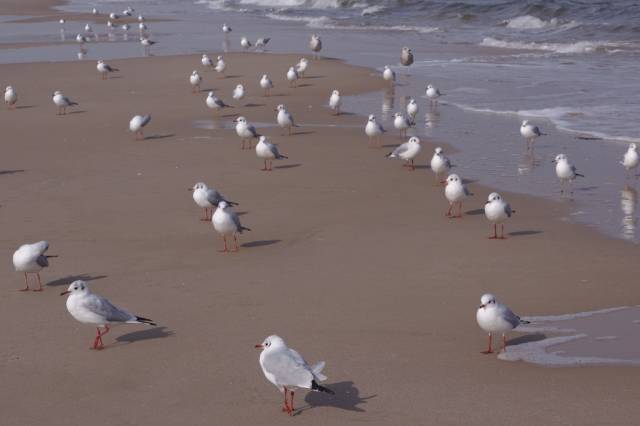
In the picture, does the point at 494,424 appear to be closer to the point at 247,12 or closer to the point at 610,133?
the point at 610,133

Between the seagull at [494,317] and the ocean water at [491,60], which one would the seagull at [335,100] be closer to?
the ocean water at [491,60]

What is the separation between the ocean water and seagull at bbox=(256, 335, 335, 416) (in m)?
6.36

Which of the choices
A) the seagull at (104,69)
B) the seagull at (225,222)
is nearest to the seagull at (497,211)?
the seagull at (225,222)

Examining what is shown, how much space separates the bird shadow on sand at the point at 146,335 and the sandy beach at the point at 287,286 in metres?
0.02

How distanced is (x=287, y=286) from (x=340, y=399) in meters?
2.90

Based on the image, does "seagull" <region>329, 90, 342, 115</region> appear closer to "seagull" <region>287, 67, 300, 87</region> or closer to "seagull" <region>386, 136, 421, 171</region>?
"seagull" <region>287, 67, 300, 87</region>

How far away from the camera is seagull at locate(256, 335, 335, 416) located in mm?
7180

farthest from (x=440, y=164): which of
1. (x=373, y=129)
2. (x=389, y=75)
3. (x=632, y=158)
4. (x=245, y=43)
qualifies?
(x=245, y=43)

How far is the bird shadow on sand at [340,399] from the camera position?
757 cm

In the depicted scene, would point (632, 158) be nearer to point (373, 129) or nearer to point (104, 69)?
point (373, 129)

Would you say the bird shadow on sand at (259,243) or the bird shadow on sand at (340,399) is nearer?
the bird shadow on sand at (340,399)

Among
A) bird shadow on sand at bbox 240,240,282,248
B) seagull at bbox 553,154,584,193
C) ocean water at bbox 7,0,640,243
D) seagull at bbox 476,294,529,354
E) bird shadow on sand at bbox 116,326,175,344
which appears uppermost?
seagull at bbox 476,294,529,354

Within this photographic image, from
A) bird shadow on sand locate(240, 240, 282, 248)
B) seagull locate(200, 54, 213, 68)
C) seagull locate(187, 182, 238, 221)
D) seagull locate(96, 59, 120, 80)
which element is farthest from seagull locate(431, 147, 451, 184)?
seagull locate(96, 59, 120, 80)

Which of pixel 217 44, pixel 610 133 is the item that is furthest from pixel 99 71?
pixel 610 133
